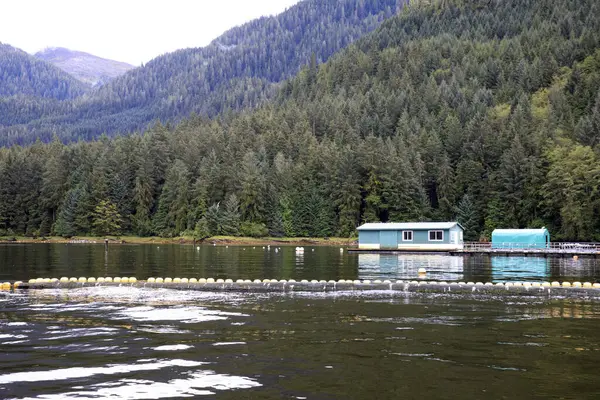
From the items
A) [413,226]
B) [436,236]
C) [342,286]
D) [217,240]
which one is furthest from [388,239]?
[342,286]

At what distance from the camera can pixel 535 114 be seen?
458ft

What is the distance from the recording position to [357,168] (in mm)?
127375

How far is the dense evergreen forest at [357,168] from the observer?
353 feet

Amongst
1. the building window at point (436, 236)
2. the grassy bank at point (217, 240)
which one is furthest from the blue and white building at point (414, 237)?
the grassy bank at point (217, 240)

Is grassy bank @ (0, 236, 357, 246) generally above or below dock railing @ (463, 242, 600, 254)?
above

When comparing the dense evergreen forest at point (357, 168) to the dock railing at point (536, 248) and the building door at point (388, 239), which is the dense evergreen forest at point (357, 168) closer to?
the dock railing at point (536, 248)

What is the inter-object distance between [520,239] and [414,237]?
1407 cm

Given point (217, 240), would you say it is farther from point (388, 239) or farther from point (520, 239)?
point (520, 239)

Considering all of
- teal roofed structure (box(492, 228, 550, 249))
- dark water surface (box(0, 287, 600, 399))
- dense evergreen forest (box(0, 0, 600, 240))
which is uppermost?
dense evergreen forest (box(0, 0, 600, 240))

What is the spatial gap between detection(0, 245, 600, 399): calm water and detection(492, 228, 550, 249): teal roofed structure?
55.4 meters

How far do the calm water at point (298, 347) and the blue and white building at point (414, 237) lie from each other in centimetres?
5446

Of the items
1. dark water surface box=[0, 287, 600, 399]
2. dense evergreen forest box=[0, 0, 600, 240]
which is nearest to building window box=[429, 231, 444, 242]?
dense evergreen forest box=[0, 0, 600, 240]

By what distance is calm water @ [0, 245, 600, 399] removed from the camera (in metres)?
13.4

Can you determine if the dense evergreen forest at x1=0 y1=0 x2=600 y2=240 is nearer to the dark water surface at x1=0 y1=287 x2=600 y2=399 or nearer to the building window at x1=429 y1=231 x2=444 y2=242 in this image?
the building window at x1=429 y1=231 x2=444 y2=242
